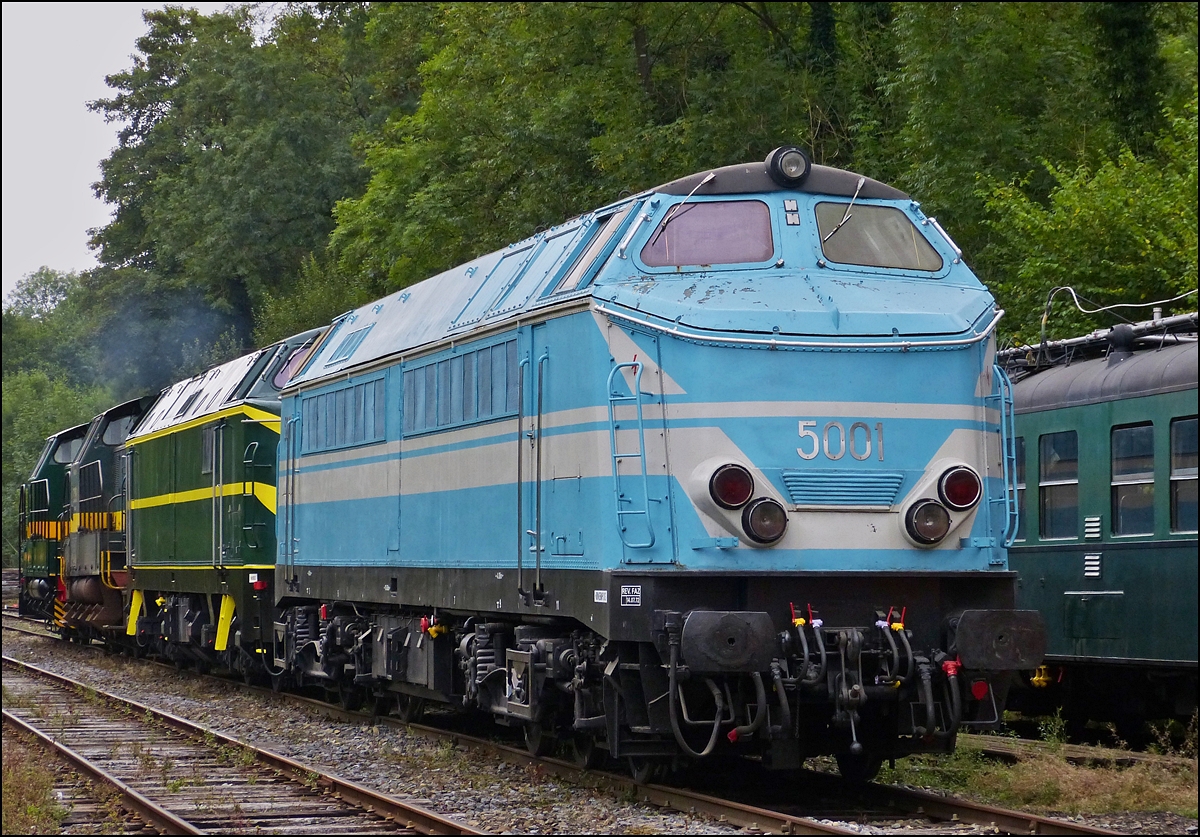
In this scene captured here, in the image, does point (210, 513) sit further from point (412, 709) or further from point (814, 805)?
point (814, 805)

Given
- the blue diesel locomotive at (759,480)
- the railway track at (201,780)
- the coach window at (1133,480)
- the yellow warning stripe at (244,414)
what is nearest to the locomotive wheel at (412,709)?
the railway track at (201,780)

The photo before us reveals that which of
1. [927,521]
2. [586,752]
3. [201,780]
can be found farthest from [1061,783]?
[201,780]

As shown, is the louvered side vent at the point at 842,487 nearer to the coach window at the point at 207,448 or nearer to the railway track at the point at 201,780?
the railway track at the point at 201,780

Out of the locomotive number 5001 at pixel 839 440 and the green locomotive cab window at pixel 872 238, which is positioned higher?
the green locomotive cab window at pixel 872 238

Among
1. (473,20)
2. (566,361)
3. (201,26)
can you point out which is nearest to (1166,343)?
(566,361)

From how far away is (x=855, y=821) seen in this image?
9.25 meters

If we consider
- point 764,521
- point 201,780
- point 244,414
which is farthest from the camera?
point 244,414

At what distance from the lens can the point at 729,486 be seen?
30.3 feet

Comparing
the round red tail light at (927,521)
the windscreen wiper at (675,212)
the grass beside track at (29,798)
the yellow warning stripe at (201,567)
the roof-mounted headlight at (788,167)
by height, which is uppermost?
the roof-mounted headlight at (788,167)

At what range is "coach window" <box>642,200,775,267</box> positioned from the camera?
395 inches

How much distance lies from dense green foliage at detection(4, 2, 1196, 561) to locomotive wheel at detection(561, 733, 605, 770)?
5.98 meters

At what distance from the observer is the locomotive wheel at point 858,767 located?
1040 cm

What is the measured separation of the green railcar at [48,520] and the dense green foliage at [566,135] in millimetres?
7793

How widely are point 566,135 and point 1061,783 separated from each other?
22444 millimetres
